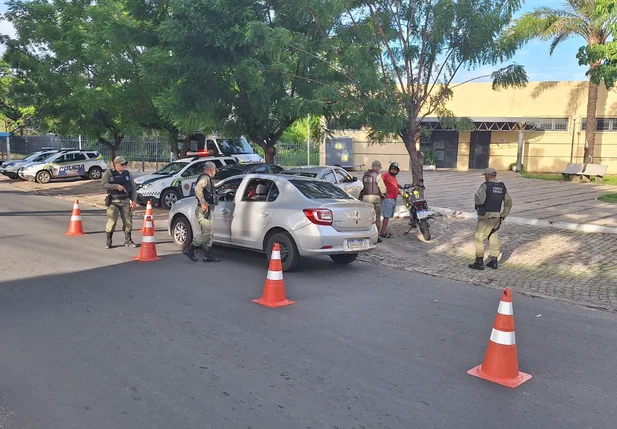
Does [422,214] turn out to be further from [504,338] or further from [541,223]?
[504,338]

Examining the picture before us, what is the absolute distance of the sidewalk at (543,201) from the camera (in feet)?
40.4

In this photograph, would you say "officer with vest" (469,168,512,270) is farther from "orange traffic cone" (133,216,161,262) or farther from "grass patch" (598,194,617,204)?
"grass patch" (598,194,617,204)

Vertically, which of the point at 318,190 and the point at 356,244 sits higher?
the point at 318,190

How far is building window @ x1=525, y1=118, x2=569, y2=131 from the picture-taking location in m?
28.9

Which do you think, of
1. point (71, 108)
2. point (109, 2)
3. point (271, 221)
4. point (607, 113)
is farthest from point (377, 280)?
point (607, 113)

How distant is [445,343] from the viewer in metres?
5.52

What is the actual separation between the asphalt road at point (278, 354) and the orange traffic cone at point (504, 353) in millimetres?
147

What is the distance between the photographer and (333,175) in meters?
14.5

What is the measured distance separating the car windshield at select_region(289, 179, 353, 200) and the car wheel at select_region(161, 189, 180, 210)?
878 cm

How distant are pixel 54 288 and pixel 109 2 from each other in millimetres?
15486

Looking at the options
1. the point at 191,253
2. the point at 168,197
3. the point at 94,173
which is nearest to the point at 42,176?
the point at 94,173

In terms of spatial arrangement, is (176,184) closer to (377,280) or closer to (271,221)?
(271,221)

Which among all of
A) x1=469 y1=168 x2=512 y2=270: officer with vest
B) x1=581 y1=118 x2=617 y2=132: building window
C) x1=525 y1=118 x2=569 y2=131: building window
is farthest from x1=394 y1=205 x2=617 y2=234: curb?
x1=581 y1=118 x2=617 y2=132: building window

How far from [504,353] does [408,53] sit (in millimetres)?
8779
